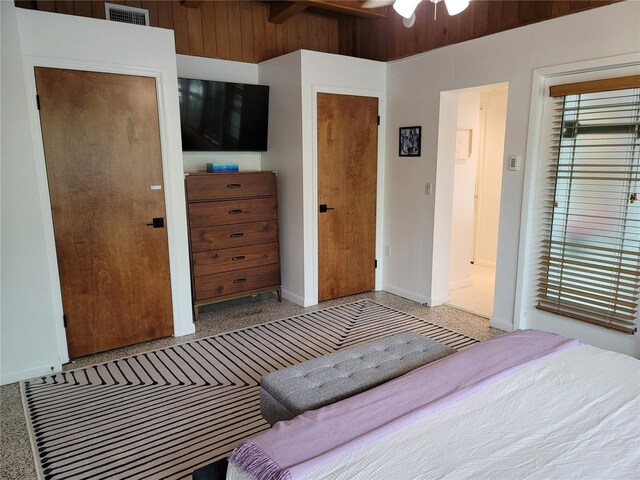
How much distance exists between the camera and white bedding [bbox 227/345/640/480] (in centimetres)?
126

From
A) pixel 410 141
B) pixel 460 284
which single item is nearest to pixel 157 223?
pixel 410 141

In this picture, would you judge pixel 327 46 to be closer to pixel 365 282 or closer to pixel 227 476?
pixel 365 282

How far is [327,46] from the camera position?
16.3 ft

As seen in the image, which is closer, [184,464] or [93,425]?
[184,464]

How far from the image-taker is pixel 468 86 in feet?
12.2

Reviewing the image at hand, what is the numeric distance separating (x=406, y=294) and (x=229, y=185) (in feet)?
6.89

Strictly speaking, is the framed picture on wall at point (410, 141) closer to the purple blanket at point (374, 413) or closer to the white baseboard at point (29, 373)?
the purple blanket at point (374, 413)

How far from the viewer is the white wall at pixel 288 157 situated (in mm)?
4055

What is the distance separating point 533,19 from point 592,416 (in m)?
2.91

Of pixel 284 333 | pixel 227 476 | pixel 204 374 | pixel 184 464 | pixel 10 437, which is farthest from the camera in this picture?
pixel 284 333

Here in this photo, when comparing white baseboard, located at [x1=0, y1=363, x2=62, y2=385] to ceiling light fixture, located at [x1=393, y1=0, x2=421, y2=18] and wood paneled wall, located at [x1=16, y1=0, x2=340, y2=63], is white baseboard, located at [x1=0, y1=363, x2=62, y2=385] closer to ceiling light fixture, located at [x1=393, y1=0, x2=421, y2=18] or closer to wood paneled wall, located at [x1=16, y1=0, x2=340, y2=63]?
wood paneled wall, located at [x1=16, y1=0, x2=340, y2=63]

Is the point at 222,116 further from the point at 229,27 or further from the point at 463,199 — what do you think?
the point at 463,199

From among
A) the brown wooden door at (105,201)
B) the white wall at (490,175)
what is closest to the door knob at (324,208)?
the brown wooden door at (105,201)

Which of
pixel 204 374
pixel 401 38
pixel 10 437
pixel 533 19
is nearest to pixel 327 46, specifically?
pixel 401 38
